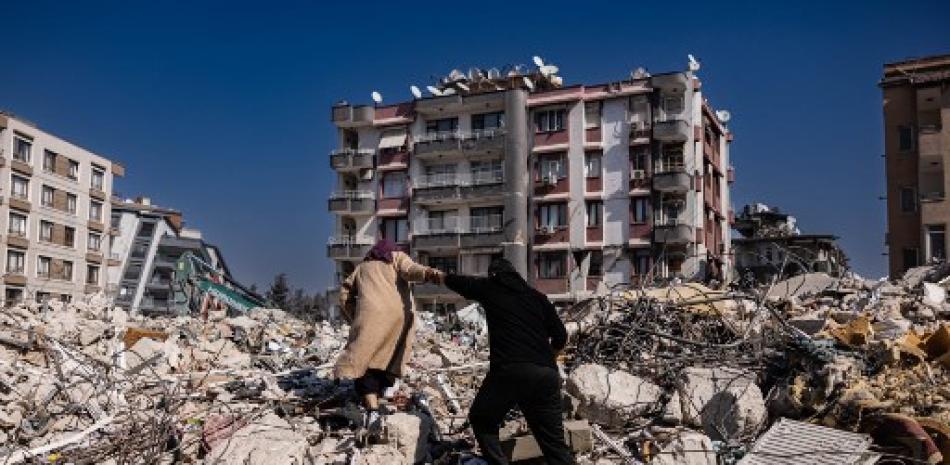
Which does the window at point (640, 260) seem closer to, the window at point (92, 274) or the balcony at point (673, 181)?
the balcony at point (673, 181)

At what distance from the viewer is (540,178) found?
37406mm

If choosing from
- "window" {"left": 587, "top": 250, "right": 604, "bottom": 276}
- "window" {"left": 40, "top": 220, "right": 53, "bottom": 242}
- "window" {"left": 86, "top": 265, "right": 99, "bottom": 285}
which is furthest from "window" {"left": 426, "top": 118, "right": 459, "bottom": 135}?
"window" {"left": 86, "top": 265, "right": 99, "bottom": 285}

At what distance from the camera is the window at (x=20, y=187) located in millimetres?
47188

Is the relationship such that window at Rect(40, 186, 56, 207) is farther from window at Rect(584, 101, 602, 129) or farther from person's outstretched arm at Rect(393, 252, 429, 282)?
person's outstretched arm at Rect(393, 252, 429, 282)

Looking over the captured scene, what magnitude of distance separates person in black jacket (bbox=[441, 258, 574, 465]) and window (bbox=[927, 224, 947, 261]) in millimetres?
29951

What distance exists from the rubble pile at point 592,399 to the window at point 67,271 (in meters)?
46.8

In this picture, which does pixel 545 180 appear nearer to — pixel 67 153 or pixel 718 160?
pixel 718 160

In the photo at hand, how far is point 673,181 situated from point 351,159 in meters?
15.6

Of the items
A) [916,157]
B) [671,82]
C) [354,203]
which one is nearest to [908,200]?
[916,157]

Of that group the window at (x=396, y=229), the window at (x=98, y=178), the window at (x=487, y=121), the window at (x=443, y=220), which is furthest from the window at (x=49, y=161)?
the window at (x=487, y=121)

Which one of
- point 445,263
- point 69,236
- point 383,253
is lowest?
point 383,253

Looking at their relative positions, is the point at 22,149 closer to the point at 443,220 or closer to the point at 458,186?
the point at 443,220

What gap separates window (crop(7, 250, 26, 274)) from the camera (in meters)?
46.8

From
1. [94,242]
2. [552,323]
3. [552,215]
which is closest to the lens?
[552,323]
